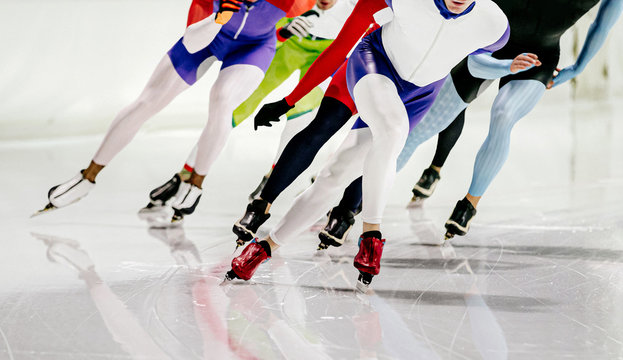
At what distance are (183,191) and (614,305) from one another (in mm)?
2391

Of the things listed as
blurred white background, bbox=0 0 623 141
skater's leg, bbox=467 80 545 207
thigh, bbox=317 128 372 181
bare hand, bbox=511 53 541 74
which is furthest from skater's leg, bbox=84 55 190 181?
blurred white background, bbox=0 0 623 141

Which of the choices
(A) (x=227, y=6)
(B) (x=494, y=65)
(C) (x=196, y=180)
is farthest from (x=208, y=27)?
(B) (x=494, y=65)

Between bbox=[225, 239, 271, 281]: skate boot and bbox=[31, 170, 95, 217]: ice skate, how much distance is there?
59.0 inches

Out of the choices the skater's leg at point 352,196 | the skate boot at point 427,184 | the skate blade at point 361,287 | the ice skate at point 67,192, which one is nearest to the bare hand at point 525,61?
the skater's leg at point 352,196

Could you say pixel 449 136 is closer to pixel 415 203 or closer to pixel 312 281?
pixel 415 203

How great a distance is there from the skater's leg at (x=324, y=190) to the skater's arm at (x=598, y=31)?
1.37m

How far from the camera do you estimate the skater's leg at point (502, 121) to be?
4367 millimetres

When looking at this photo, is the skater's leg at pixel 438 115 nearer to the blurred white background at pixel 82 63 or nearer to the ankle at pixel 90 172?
the ankle at pixel 90 172

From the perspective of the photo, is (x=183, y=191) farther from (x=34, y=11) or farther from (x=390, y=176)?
(x=34, y=11)

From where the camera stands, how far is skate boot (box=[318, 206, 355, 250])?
4.04 m

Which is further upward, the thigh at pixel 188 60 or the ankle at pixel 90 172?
the thigh at pixel 188 60

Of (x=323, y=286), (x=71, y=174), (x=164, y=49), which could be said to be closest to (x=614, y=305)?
(x=323, y=286)

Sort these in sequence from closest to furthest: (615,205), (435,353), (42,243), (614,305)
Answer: (435,353), (614,305), (42,243), (615,205)

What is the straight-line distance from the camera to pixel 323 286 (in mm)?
3691
